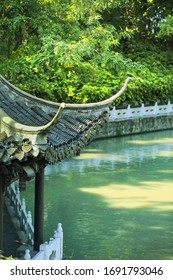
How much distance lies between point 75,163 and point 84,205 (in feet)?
16.6

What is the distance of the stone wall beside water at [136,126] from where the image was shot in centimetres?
2350

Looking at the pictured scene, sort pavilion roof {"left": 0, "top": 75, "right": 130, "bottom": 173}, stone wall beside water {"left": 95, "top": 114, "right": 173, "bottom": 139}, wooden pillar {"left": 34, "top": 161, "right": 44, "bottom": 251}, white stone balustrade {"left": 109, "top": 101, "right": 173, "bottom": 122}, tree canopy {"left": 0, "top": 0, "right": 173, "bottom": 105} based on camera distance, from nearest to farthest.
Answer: pavilion roof {"left": 0, "top": 75, "right": 130, "bottom": 173} < wooden pillar {"left": 34, "top": 161, "right": 44, "bottom": 251} < tree canopy {"left": 0, "top": 0, "right": 173, "bottom": 105} < stone wall beside water {"left": 95, "top": 114, "right": 173, "bottom": 139} < white stone balustrade {"left": 109, "top": 101, "right": 173, "bottom": 122}

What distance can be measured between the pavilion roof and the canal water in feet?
8.76

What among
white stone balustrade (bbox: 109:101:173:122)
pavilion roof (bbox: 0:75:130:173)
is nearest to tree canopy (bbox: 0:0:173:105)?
white stone balustrade (bbox: 109:101:173:122)

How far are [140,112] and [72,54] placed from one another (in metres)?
12.2

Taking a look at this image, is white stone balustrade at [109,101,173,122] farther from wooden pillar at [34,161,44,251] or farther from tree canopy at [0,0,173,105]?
wooden pillar at [34,161,44,251]

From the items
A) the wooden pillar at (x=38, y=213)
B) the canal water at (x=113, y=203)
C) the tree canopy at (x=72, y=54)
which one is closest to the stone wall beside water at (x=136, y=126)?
the tree canopy at (x=72, y=54)

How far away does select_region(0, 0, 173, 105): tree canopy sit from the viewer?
1412 cm

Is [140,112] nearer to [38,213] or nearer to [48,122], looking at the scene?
[38,213]

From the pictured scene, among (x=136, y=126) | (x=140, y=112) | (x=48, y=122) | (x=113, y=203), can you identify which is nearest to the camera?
(x=48, y=122)

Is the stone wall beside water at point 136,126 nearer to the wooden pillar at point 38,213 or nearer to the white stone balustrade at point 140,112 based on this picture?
the white stone balustrade at point 140,112

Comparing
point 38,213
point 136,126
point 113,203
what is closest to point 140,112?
point 136,126

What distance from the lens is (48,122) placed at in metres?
7.50

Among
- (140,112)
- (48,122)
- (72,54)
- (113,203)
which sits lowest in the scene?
(113,203)
